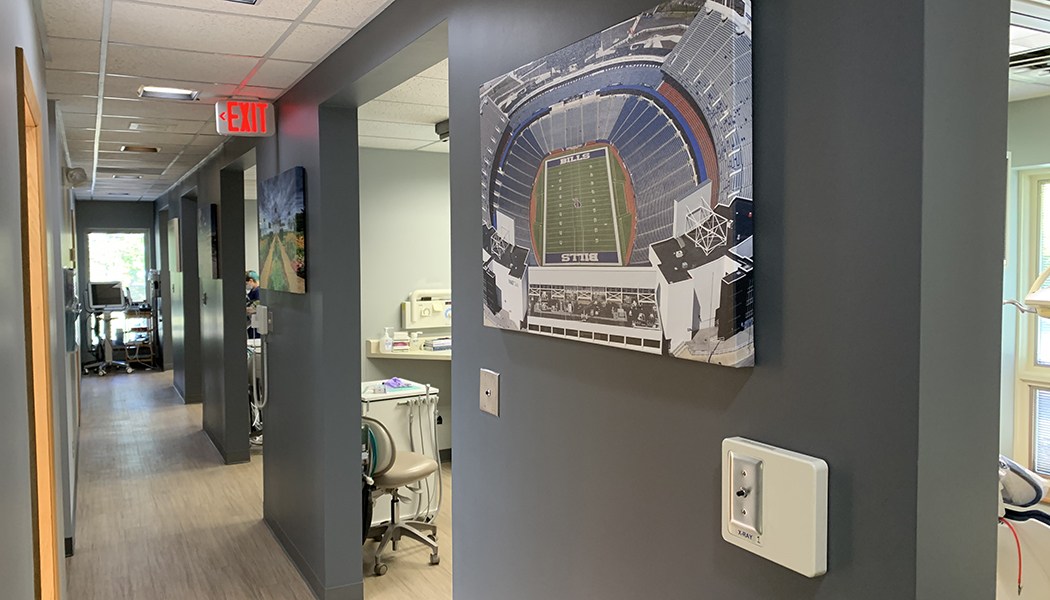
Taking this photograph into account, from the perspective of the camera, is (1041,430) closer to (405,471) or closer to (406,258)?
(405,471)

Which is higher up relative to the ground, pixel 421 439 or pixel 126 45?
pixel 126 45

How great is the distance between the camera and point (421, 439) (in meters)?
4.70

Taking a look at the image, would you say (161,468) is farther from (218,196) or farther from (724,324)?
(724,324)

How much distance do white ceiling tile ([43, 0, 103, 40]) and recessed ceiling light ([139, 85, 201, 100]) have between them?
0.92 meters

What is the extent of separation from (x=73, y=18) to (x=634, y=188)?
7.82 ft

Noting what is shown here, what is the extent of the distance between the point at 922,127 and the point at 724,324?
1.34 feet

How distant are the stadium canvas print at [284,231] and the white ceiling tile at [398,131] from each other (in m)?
0.89

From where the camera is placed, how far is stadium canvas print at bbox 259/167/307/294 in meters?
3.76

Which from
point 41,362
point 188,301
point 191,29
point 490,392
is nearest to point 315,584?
point 41,362

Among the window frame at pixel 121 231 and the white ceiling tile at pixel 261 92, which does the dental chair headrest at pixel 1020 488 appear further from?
the window frame at pixel 121 231

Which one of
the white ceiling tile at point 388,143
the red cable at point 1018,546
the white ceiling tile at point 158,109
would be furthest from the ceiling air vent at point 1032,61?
the white ceiling tile at point 158,109

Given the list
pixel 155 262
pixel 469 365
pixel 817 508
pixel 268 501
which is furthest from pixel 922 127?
pixel 155 262

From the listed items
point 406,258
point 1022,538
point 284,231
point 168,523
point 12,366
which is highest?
point 284,231

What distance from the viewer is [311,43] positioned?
3154 millimetres
